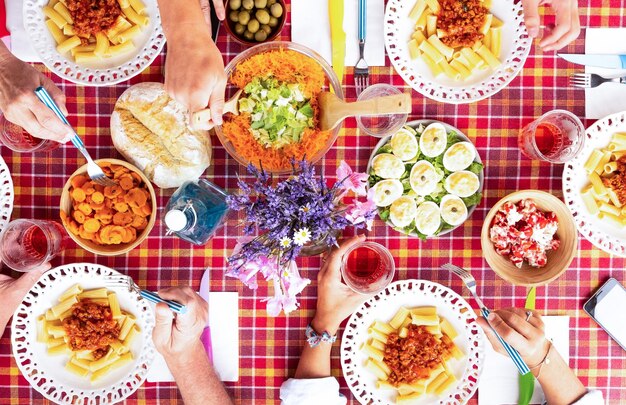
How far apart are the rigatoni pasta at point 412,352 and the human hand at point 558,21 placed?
865 mm

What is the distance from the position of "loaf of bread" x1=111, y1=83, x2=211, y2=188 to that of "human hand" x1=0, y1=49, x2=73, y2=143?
0.15 metres

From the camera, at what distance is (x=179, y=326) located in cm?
158

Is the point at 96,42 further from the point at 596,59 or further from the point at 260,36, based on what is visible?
the point at 596,59

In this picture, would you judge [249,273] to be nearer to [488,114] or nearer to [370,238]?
[370,238]

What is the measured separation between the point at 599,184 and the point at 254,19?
1.12m

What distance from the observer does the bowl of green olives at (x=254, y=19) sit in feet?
5.15

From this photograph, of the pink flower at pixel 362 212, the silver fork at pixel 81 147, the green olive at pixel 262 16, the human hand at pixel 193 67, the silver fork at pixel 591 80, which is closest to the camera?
the human hand at pixel 193 67

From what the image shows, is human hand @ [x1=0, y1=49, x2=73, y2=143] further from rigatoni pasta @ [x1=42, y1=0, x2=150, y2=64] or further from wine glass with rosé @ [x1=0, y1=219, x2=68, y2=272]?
wine glass with rosé @ [x1=0, y1=219, x2=68, y2=272]

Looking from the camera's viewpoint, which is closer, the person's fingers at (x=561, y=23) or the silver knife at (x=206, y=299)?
the person's fingers at (x=561, y=23)

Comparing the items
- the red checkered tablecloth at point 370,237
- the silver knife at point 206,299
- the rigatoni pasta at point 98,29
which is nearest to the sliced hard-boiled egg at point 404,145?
the red checkered tablecloth at point 370,237

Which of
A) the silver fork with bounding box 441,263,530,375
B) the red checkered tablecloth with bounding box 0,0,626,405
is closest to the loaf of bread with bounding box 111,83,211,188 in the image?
the red checkered tablecloth with bounding box 0,0,626,405

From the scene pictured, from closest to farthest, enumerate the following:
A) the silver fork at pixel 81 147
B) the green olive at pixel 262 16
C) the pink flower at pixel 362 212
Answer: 1. the pink flower at pixel 362 212
2. the silver fork at pixel 81 147
3. the green olive at pixel 262 16

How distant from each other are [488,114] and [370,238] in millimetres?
531

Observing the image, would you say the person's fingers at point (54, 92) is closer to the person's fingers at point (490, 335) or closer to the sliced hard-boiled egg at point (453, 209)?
the sliced hard-boiled egg at point (453, 209)
